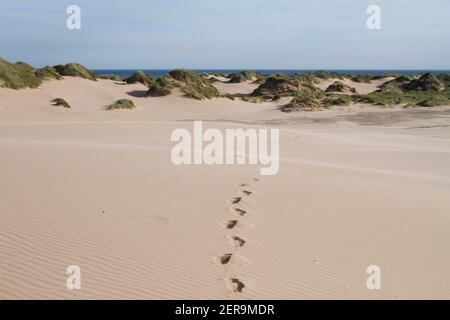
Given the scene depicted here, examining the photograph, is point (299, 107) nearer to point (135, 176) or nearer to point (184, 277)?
point (135, 176)

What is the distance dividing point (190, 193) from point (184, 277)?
3630 mm

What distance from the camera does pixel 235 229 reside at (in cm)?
663

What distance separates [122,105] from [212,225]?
24753 millimetres

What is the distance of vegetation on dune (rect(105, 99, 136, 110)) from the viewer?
3003cm

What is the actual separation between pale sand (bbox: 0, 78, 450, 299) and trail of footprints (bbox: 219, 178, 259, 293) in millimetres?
48

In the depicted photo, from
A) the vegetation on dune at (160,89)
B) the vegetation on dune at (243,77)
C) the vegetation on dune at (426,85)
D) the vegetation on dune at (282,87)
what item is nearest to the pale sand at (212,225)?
the vegetation on dune at (160,89)

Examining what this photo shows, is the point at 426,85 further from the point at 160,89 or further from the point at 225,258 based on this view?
the point at 225,258

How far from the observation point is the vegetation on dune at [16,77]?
29859mm

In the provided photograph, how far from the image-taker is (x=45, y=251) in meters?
5.40

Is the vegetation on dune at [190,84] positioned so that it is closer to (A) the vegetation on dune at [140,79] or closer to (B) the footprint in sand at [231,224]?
(A) the vegetation on dune at [140,79]

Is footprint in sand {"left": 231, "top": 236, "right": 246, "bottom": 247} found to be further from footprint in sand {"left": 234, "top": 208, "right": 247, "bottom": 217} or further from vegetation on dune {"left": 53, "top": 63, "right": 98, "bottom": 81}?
vegetation on dune {"left": 53, "top": 63, "right": 98, "bottom": 81}

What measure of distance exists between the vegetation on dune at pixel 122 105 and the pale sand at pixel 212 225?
53.6ft

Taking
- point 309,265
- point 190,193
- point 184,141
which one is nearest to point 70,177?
point 190,193
